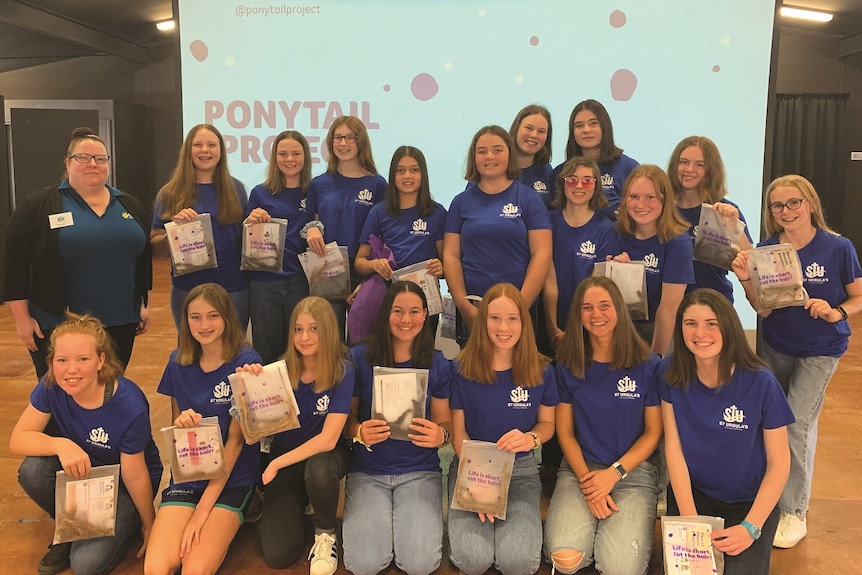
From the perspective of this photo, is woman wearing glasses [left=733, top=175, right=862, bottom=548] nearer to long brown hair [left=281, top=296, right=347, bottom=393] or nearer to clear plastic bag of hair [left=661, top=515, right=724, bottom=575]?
clear plastic bag of hair [left=661, top=515, right=724, bottom=575]

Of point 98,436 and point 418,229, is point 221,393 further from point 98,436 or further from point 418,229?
point 418,229

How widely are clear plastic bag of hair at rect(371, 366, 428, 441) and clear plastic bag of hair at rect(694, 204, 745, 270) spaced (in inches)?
60.3

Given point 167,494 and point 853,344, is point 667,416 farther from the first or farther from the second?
point 853,344

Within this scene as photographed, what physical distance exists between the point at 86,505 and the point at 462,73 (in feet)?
12.8

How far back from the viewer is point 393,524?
105 inches

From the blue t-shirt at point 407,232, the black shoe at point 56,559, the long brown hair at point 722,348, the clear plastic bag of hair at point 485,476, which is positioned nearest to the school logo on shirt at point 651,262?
the long brown hair at point 722,348

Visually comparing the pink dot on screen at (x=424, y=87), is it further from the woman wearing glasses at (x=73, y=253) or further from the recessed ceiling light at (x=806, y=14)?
the recessed ceiling light at (x=806, y=14)

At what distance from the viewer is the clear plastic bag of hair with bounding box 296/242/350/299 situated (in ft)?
11.1

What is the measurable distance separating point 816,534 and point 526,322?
1.70 metres

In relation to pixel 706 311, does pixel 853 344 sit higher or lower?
lower

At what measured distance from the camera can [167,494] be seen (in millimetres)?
2701

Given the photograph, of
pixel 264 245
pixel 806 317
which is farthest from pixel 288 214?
pixel 806 317

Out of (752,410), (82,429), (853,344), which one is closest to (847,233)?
(853,344)

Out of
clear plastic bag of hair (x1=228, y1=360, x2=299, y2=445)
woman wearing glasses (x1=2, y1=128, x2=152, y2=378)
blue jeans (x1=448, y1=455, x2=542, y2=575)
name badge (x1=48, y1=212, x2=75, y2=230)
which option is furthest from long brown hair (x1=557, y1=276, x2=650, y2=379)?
name badge (x1=48, y1=212, x2=75, y2=230)
